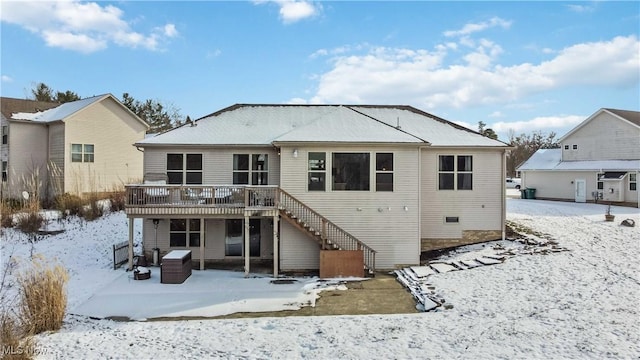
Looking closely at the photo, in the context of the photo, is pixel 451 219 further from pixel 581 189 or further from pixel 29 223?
pixel 29 223

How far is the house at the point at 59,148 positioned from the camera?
75.3 feet

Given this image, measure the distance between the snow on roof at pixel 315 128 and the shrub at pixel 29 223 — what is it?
26.1 ft

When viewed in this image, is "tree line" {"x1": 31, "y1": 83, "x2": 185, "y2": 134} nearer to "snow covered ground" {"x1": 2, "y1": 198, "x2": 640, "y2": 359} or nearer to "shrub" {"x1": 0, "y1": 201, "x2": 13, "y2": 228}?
"shrub" {"x1": 0, "y1": 201, "x2": 13, "y2": 228}

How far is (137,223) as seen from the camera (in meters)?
20.8

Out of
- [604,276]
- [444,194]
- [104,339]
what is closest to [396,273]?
[444,194]

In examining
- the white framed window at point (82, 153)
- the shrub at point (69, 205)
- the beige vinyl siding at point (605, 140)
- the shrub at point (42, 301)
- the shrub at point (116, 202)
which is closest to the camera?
the shrub at point (42, 301)

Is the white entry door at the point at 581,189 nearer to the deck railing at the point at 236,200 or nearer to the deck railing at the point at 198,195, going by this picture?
the deck railing at the point at 236,200

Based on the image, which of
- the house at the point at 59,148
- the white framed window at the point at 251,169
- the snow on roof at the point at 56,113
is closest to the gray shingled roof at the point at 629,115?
the white framed window at the point at 251,169

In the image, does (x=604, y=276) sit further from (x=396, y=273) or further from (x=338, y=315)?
(x=338, y=315)

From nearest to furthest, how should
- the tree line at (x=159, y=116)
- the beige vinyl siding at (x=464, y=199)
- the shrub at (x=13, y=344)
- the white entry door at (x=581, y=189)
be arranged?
the shrub at (x=13, y=344), the beige vinyl siding at (x=464, y=199), the white entry door at (x=581, y=189), the tree line at (x=159, y=116)

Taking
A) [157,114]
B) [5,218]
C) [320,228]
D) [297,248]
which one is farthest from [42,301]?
[157,114]

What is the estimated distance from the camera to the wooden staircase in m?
13.4

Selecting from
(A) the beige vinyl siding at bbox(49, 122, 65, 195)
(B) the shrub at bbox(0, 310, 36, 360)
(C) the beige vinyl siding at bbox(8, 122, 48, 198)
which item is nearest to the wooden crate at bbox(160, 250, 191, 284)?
(B) the shrub at bbox(0, 310, 36, 360)

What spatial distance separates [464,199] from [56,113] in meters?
25.5
